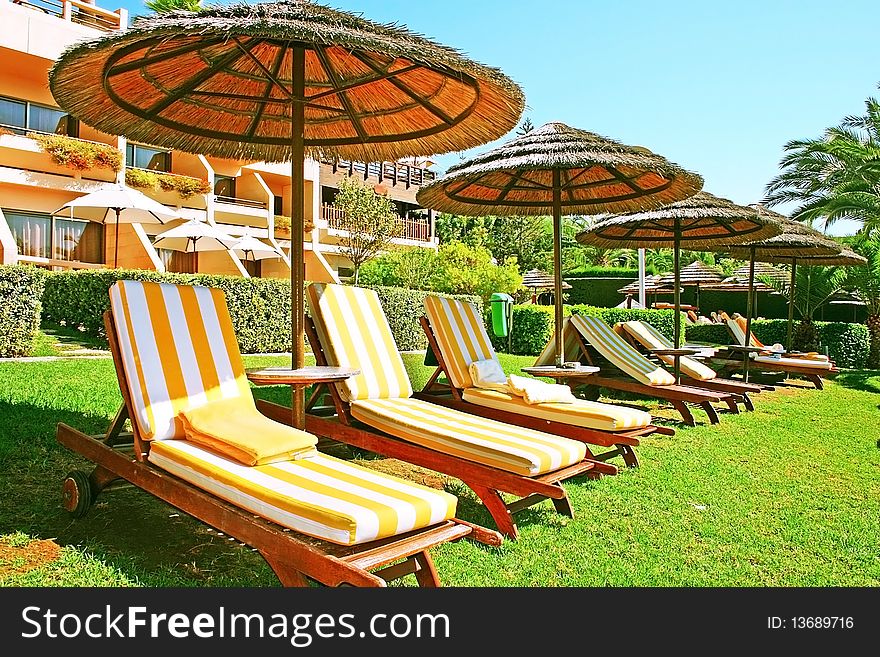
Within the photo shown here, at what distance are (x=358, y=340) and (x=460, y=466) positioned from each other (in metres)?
1.90

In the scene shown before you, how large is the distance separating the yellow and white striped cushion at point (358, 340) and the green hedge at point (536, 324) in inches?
396

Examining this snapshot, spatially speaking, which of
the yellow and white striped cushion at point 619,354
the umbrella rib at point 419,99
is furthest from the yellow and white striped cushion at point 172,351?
the yellow and white striped cushion at point 619,354

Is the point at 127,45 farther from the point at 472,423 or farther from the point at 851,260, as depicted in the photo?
the point at 851,260

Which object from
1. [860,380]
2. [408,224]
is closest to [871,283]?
[860,380]

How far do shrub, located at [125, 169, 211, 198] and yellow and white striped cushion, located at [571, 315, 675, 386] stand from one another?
16.4 meters

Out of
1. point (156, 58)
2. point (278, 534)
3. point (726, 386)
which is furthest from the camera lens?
point (726, 386)

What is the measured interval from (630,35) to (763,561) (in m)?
12.3

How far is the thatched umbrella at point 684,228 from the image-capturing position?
9.73 m

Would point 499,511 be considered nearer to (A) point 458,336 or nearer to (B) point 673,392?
(A) point 458,336

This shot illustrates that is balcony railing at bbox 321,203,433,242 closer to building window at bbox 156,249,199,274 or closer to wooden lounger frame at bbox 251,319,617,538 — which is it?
building window at bbox 156,249,199,274

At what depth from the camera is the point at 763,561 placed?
159 inches

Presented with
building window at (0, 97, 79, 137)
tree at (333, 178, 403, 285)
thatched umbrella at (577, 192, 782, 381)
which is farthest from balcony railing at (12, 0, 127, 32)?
thatched umbrella at (577, 192, 782, 381)

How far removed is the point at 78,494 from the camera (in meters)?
4.14

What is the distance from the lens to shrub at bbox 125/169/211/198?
21.0 meters
